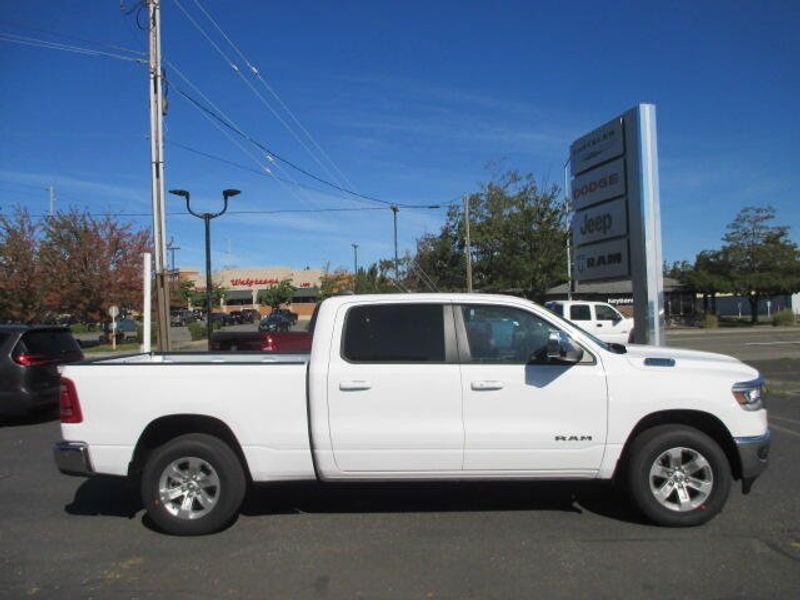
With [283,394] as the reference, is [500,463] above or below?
below

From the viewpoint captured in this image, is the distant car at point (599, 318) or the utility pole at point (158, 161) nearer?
the utility pole at point (158, 161)

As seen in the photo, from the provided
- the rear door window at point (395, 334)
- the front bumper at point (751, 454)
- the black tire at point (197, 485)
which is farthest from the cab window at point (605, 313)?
the black tire at point (197, 485)

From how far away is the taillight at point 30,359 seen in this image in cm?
1101

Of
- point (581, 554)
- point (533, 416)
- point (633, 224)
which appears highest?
point (633, 224)

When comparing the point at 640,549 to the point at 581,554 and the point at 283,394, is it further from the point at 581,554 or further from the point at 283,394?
the point at 283,394

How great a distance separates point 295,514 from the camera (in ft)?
19.8

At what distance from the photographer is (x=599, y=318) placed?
24.9 m

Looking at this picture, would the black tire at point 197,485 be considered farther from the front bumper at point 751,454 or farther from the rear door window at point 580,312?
the rear door window at point 580,312

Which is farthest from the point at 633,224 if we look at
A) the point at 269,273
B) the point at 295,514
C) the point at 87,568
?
the point at 269,273

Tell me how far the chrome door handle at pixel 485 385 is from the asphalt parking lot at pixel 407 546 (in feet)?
3.56

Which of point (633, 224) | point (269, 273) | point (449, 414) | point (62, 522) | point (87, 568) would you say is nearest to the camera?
point (87, 568)

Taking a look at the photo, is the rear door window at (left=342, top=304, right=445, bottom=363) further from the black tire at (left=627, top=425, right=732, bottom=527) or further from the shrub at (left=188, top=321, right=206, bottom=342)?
the shrub at (left=188, top=321, right=206, bottom=342)

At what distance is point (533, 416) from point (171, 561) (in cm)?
277

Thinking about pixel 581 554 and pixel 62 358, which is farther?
pixel 62 358
